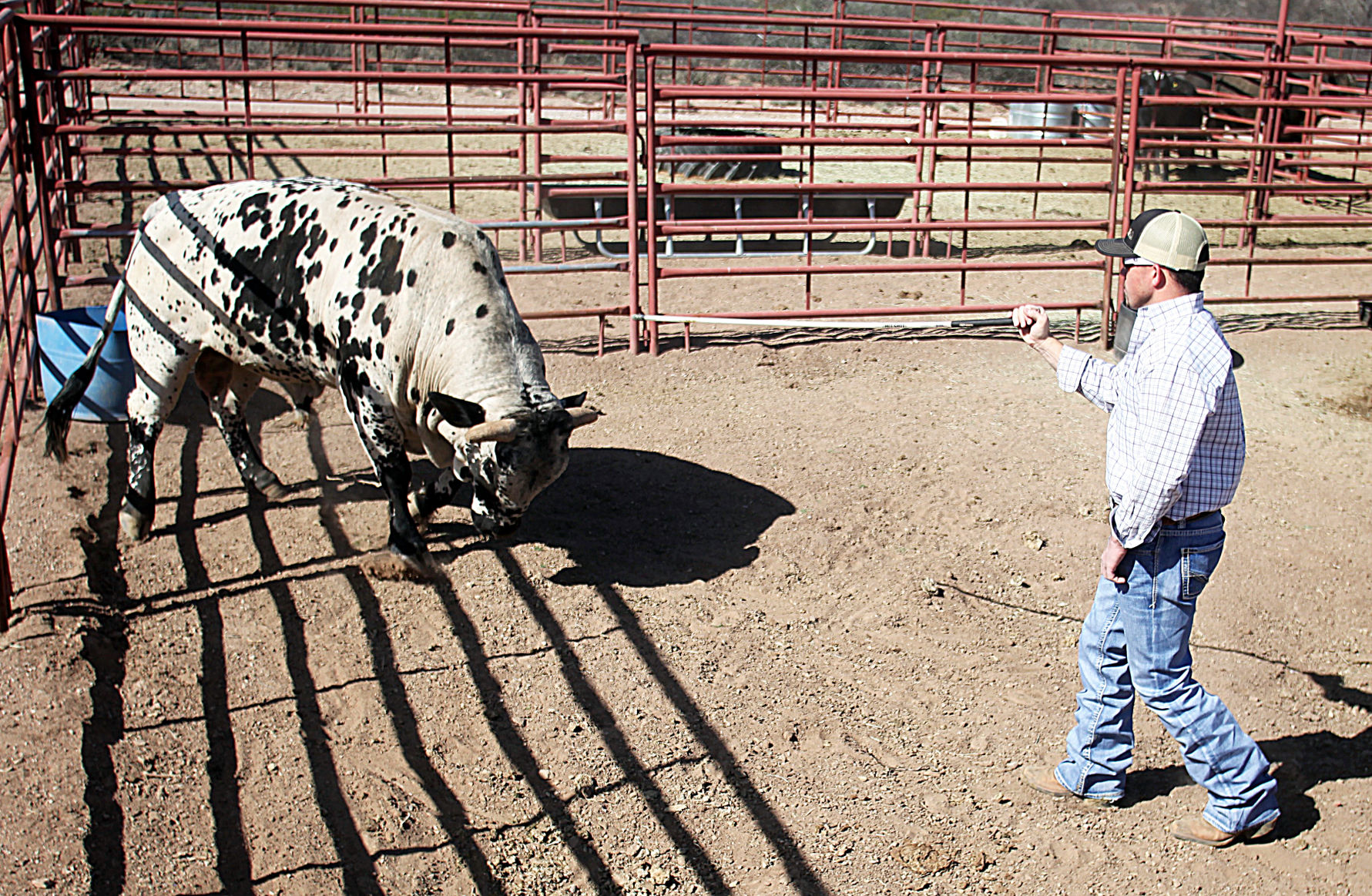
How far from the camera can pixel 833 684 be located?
167 inches

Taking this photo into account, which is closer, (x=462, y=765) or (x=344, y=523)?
(x=462, y=765)

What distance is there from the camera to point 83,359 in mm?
6156

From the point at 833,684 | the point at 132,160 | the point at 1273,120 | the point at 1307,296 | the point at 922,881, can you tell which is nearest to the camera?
the point at 922,881

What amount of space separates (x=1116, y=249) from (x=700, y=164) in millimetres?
9931

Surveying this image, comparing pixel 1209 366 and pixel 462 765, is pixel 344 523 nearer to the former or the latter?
pixel 462 765

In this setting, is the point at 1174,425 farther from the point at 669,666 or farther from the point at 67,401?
the point at 67,401

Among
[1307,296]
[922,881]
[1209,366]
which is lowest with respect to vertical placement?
[922,881]

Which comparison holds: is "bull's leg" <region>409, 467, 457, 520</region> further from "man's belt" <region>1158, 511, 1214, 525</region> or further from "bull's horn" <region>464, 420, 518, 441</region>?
"man's belt" <region>1158, 511, 1214, 525</region>

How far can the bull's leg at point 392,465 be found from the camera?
193 inches

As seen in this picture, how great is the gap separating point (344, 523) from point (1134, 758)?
3543mm

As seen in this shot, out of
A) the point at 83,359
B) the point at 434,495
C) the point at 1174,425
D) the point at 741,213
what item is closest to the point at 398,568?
the point at 434,495

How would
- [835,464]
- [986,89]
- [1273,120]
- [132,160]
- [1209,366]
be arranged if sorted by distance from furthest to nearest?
[986,89] → [132,160] → [1273,120] → [835,464] → [1209,366]

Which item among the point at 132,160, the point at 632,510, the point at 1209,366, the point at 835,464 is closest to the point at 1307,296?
the point at 835,464

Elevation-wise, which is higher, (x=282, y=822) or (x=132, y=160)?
(x=132, y=160)
